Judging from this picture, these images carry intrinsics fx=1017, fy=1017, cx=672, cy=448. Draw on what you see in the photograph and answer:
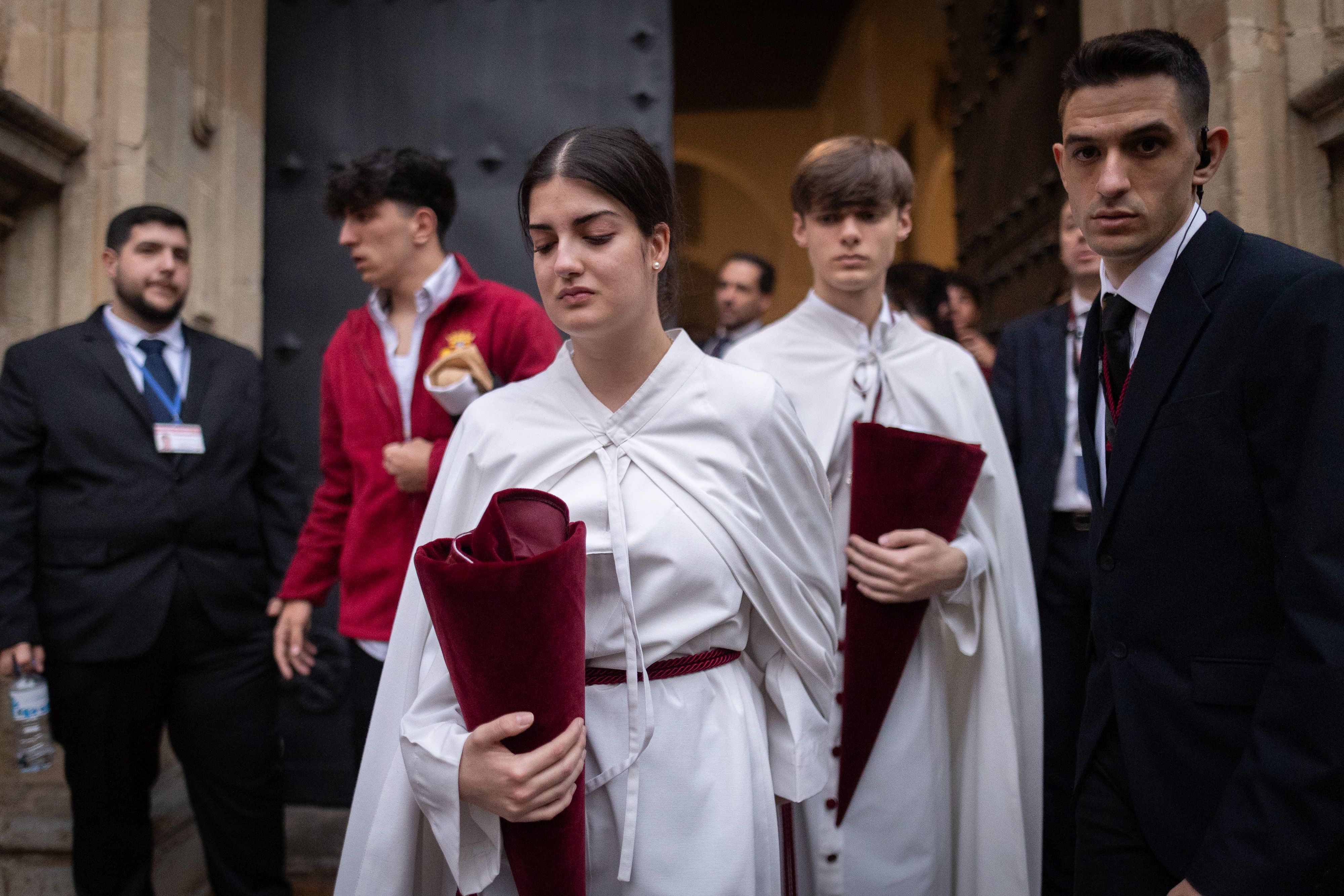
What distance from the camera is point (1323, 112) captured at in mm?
2742

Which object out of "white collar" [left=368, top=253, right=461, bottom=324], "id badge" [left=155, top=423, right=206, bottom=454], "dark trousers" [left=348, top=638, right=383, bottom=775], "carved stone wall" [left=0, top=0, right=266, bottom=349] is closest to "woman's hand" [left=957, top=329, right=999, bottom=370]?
"white collar" [left=368, top=253, right=461, bottom=324]

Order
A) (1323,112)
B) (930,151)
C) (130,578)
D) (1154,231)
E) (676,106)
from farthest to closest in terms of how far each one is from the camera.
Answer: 1. (676,106)
2. (930,151)
3. (130,578)
4. (1323,112)
5. (1154,231)

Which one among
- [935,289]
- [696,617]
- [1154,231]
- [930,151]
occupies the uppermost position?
[930,151]

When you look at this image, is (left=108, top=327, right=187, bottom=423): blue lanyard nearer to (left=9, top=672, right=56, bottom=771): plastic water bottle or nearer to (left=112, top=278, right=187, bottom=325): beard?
(left=112, top=278, right=187, bottom=325): beard

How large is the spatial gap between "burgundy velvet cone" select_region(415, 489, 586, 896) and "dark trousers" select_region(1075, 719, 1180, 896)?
0.90 m

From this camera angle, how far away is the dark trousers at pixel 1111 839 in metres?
1.68

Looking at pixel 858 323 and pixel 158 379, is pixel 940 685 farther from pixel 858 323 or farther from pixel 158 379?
pixel 158 379

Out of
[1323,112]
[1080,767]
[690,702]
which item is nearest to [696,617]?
[690,702]

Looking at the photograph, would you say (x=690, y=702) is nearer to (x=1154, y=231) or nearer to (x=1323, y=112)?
(x=1154, y=231)

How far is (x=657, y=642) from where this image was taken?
167cm

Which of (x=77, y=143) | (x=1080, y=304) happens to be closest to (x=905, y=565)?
(x=1080, y=304)

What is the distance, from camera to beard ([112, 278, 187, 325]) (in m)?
3.24

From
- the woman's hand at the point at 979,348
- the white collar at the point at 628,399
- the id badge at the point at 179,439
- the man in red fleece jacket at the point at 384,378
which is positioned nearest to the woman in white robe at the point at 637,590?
the white collar at the point at 628,399

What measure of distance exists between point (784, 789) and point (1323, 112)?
2.36 metres
